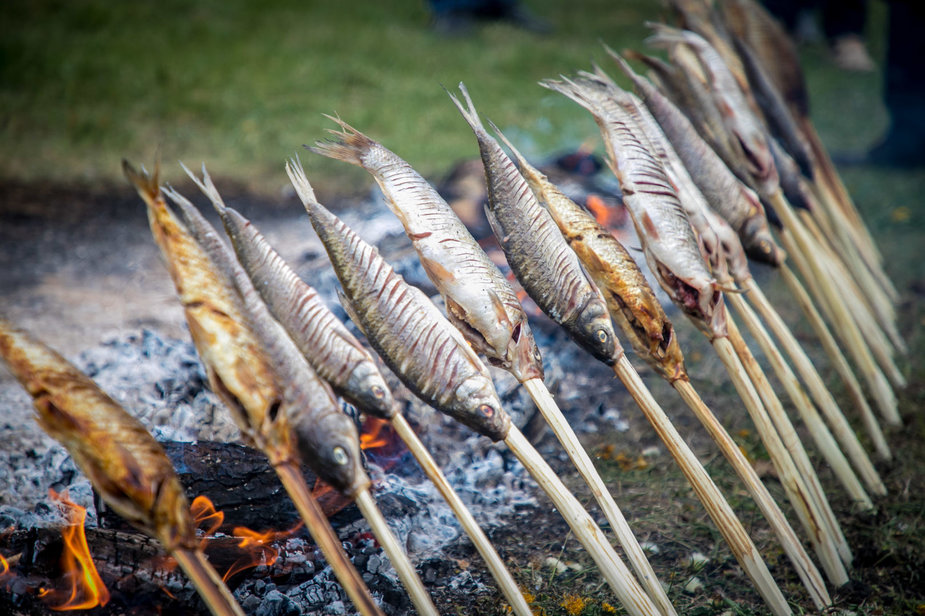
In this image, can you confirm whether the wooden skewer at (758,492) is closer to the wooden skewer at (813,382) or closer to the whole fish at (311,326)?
the wooden skewer at (813,382)

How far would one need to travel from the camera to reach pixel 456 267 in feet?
5.70

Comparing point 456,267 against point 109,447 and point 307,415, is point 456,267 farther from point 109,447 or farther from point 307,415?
point 109,447

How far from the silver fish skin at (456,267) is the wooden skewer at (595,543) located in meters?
0.25

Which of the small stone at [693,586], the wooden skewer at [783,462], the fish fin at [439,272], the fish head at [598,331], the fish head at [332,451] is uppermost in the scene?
the fish fin at [439,272]

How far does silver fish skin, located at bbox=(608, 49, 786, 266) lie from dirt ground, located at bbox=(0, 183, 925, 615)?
0.87 m

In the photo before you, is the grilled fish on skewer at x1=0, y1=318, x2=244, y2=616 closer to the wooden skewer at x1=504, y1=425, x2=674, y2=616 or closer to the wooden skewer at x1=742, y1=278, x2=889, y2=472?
the wooden skewer at x1=504, y1=425, x2=674, y2=616

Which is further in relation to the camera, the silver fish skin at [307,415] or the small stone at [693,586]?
the small stone at [693,586]

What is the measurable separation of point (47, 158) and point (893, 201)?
6.86 meters

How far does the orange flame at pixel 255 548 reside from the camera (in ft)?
5.92

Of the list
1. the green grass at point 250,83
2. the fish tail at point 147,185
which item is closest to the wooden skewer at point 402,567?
the fish tail at point 147,185

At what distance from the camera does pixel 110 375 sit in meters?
2.66

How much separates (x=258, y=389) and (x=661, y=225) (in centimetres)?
126

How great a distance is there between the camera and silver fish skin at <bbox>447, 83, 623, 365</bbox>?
176 cm

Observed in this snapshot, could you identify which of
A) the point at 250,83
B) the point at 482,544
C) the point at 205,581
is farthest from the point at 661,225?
the point at 250,83
